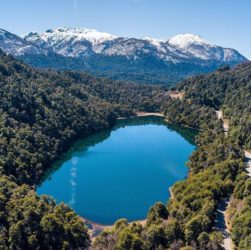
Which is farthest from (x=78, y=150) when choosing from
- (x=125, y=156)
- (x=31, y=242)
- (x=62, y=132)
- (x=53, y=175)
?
(x=31, y=242)

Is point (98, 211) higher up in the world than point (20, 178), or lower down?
lower down

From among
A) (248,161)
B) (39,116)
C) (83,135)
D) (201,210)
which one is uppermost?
(83,135)

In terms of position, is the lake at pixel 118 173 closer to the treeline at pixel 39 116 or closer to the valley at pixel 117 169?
the valley at pixel 117 169

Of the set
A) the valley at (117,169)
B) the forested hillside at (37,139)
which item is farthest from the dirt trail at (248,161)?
the forested hillside at (37,139)

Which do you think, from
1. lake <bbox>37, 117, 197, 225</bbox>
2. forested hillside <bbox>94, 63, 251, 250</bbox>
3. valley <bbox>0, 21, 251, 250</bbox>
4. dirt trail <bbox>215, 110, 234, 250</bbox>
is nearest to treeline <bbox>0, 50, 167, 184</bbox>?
valley <bbox>0, 21, 251, 250</bbox>

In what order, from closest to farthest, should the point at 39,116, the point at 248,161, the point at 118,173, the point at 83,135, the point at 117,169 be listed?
the point at 248,161 < the point at 118,173 < the point at 117,169 < the point at 39,116 < the point at 83,135

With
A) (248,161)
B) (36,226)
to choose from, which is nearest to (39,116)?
(36,226)

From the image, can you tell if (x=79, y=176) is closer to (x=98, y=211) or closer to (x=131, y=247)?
(x=98, y=211)

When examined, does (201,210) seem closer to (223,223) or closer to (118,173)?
(223,223)
